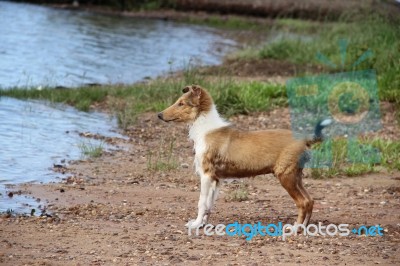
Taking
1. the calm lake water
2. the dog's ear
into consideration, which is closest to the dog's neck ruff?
the dog's ear

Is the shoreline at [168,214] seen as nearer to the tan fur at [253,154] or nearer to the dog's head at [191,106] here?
the tan fur at [253,154]

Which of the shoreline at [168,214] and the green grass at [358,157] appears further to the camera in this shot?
the green grass at [358,157]

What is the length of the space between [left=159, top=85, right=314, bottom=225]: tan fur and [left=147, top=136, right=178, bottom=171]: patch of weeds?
2015 mm

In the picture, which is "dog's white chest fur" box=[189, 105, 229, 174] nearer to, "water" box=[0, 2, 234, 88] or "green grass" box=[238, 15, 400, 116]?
"water" box=[0, 2, 234, 88]

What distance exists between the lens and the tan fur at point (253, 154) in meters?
8.37

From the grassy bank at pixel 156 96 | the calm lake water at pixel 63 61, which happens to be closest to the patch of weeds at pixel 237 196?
the calm lake water at pixel 63 61

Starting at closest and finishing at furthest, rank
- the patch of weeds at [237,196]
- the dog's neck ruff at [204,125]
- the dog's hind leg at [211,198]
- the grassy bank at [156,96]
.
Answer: the dog's hind leg at [211,198] < the dog's neck ruff at [204,125] < the patch of weeds at [237,196] < the grassy bank at [156,96]

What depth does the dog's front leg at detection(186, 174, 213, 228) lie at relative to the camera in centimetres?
838

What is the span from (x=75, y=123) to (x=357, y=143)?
4.29 metres

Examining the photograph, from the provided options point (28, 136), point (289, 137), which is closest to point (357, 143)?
point (289, 137)

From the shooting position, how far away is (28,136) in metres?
12.7

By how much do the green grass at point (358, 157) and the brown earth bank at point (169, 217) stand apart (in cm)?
16

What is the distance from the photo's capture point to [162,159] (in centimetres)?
1136

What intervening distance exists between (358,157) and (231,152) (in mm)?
3329
